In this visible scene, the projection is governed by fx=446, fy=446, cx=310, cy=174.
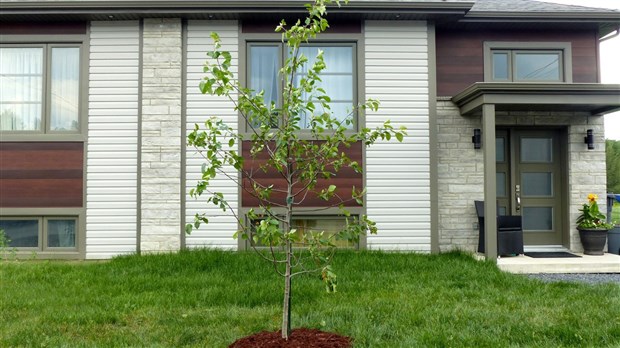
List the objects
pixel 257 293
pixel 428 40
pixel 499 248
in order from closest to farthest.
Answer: pixel 257 293 → pixel 499 248 → pixel 428 40

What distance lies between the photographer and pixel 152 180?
7.43 m

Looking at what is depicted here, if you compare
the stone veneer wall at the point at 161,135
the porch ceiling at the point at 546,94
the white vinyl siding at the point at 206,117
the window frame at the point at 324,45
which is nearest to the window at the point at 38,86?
the stone veneer wall at the point at 161,135

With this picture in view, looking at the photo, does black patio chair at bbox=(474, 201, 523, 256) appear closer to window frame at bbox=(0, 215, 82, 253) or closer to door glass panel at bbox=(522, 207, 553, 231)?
door glass panel at bbox=(522, 207, 553, 231)

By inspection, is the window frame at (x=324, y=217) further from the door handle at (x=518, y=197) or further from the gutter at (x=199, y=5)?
the gutter at (x=199, y=5)

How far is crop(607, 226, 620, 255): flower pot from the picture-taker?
7.50 meters

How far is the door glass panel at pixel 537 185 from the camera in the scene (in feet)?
26.3

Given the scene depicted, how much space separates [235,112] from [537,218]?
568cm

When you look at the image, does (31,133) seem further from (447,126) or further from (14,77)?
(447,126)

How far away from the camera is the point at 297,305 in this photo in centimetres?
463

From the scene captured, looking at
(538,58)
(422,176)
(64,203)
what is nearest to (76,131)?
(64,203)

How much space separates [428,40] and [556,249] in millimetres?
4312

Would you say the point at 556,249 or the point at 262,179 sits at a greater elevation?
the point at 262,179

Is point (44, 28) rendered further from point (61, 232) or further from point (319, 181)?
point (319, 181)

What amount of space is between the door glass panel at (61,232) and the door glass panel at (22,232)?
0.23 metres
